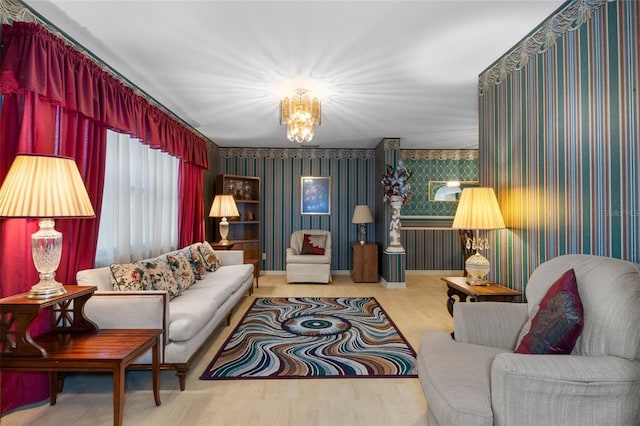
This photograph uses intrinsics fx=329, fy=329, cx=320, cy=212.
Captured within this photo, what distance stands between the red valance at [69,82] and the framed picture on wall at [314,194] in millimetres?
3193

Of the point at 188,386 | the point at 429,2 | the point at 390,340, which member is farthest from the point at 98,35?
the point at 390,340

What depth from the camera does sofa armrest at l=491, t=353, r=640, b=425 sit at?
3.97 ft

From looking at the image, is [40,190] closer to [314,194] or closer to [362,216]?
[362,216]

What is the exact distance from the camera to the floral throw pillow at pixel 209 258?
4.27 metres

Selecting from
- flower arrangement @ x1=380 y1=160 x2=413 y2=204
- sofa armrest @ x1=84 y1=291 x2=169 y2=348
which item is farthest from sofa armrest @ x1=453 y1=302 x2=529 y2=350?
flower arrangement @ x1=380 y1=160 x2=413 y2=204

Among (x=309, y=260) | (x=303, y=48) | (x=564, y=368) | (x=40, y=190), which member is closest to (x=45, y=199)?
(x=40, y=190)

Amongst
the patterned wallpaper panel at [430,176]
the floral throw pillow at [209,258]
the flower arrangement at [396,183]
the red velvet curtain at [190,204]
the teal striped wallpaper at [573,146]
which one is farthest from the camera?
the patterned wallpaper panel at [430,176]

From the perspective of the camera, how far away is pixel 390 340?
3.12 meters

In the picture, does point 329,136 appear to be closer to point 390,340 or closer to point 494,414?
point 390,340

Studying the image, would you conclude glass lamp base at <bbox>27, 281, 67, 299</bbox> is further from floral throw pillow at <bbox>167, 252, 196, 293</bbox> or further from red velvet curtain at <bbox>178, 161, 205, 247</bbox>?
red velvet curtain at <bbox>178, 161, 205, 247</bbox>

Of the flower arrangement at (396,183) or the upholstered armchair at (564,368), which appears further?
the flower arrangement at (396,183)

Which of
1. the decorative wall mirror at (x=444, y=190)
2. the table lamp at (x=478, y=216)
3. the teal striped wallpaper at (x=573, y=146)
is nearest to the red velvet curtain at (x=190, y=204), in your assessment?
the table lamp at (x=478, y=216)

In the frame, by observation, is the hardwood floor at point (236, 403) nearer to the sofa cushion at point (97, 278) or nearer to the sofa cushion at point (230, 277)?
the sofa cushion at point (97, 278)

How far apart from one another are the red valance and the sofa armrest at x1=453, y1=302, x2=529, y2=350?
9.40ft
